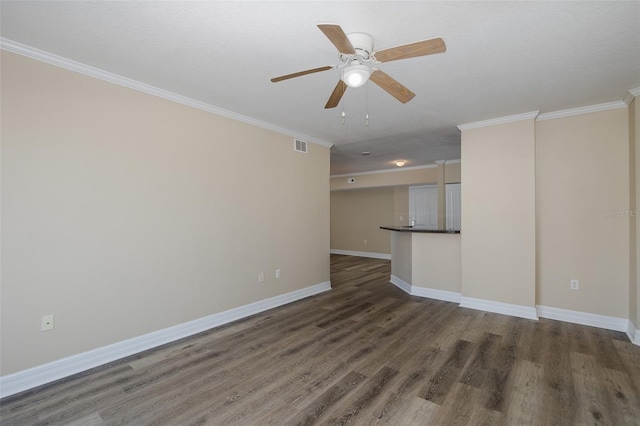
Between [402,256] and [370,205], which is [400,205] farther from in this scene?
[402,256]

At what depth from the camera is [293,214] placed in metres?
4.59

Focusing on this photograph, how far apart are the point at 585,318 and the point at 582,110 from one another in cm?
248

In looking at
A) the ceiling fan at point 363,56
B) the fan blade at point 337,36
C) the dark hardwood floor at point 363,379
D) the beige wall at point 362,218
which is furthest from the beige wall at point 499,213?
the beige wall at point 362,218

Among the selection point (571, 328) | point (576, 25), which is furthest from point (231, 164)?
point (571, 328)

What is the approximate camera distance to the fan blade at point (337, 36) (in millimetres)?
1528

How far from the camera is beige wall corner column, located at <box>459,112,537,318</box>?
12.4 feet

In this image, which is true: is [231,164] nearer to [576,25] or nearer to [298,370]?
[298,370]

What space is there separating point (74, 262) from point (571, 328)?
5161 mm

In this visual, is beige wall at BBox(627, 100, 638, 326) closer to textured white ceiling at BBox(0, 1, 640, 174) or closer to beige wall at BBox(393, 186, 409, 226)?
textured white ceiling at BBox(0, 1, 640, 174)

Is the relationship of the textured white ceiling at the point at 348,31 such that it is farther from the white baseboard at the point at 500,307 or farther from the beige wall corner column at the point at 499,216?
the white baseboard at the point at 500,307

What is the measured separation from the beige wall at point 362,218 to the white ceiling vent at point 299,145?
14.0 feet

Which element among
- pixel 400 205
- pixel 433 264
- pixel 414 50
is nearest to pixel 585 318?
pixel 433 264

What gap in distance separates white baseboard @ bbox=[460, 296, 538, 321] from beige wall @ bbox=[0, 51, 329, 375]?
277 cm

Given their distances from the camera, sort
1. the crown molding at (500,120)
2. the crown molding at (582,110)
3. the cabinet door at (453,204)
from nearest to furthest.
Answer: the crown molding at (582,110), the crown molding at (500,120), the cabinet door at (453,204)
